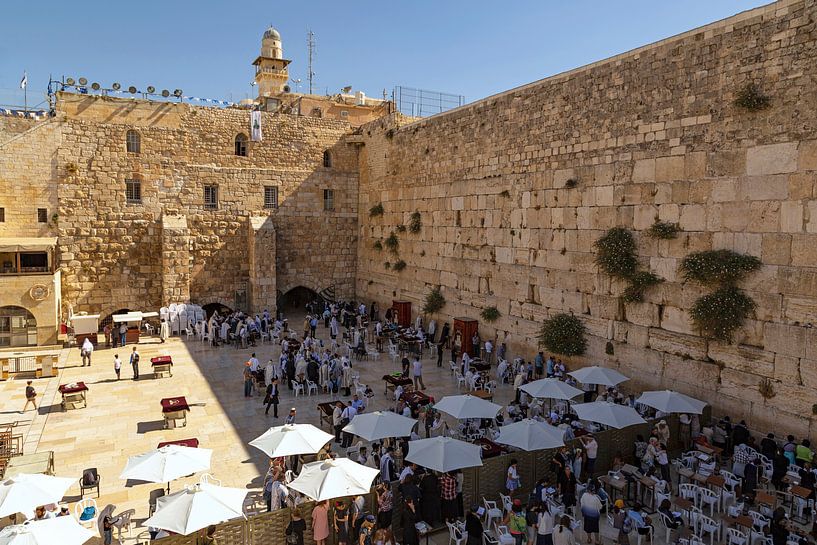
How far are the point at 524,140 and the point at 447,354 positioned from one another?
24.2 feet

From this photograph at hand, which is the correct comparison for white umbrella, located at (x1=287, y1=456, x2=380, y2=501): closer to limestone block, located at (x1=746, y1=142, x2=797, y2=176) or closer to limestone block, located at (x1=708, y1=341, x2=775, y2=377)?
limestone block, located at (x1=708, y1=341, x2=775, y2=377)

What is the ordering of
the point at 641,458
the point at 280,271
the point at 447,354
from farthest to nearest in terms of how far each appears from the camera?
1. the point at 280,271
2. the point at 447,354
3. the point at 641,458

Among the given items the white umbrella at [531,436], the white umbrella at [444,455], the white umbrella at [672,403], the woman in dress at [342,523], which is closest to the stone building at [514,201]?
the white umbrella at [672,403]

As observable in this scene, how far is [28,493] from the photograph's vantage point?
23.7ft

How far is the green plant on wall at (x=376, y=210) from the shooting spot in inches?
967

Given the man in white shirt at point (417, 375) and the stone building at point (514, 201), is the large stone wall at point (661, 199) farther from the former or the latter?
the man in white shirt at point (417, 375)

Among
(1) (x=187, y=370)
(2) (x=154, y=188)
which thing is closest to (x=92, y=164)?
(2) (x=154, y=188)

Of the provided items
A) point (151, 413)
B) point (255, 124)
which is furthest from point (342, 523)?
point (255, 124)

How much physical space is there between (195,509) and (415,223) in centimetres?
1580

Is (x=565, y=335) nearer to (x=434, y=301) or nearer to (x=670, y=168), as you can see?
(x=670, y=168)

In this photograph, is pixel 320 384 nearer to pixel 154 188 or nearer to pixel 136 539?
pixel 136 539

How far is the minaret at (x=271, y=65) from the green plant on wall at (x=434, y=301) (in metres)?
26.6

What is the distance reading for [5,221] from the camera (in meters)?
20.0

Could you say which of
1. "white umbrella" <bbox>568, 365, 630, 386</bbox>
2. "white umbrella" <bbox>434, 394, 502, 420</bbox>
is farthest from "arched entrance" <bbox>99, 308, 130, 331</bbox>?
"white umbrella" <bbox>568, 365, 630, 386</bbox>
